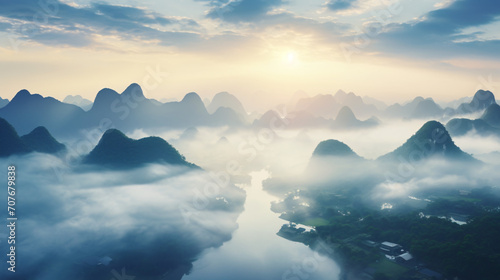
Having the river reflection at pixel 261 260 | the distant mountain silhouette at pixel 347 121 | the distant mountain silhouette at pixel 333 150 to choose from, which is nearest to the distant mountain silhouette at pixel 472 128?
the distant mountain silhouette at pixel 347 121

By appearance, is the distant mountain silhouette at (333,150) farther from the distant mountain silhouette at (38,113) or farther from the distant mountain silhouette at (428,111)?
the distant mountain silhouette at (428,111)

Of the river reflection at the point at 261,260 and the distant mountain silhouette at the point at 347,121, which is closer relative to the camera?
the river reflection at the point at 261,260

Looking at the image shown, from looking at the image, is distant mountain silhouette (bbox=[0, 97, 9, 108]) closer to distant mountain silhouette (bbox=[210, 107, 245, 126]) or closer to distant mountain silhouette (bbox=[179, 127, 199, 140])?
distant mountain silhouette (bbox=[210, 107, 245, 126])

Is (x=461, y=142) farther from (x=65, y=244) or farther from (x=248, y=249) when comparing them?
(x=65, y=244)

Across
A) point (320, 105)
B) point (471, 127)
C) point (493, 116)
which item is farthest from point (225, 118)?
point (493, 116)

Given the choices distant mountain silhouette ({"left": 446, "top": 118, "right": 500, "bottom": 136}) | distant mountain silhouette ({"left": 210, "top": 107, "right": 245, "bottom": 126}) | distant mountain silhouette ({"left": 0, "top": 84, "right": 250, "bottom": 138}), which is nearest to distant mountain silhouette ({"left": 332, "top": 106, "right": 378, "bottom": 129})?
distant mountain silhouette ({"left": 446, "top": 118, "right": 500, "bottom": 136})

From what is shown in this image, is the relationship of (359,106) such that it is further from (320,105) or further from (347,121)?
(347,121)
